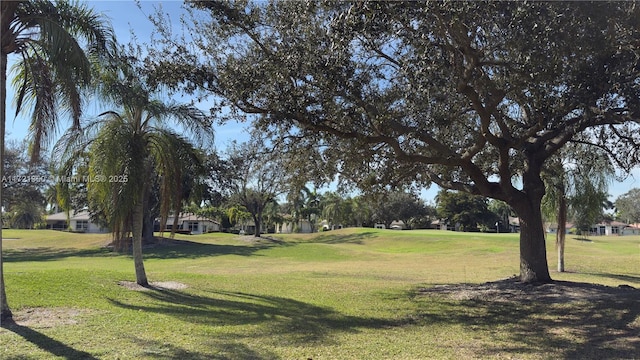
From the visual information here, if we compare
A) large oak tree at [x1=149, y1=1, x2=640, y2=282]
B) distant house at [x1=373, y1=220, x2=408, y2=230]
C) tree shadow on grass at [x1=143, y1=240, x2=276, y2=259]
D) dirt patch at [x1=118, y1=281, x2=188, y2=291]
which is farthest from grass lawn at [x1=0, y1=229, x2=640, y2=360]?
distant house at [x1=373, y1=220, x2=408, y2=230]

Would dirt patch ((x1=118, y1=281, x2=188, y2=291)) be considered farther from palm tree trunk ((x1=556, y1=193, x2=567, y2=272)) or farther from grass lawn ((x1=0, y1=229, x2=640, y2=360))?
palm tree trunk ((x1=556, y1=193, x2=567, y2=272))

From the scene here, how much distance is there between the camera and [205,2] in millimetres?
9953

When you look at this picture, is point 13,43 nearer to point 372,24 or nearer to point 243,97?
point 243,97

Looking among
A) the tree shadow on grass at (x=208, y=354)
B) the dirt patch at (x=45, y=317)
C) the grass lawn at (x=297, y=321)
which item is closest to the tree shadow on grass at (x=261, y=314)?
the grass lawn at (x=297, y=321)

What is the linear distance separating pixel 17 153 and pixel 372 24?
37.8m

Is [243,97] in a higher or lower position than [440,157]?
higher

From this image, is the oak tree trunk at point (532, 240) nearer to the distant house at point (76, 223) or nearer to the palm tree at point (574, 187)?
the palm tree at point (574, 187)

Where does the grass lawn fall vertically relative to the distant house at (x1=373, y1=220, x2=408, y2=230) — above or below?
below

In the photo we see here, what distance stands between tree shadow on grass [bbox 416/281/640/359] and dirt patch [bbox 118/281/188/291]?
6.78 meters

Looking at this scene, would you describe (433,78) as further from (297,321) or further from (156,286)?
(156,286)

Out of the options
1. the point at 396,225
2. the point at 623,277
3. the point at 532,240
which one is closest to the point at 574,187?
the point at 623,277

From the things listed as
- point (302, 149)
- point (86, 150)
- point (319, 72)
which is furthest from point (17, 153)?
point (319, 72)

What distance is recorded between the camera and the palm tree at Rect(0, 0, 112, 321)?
7934 mm

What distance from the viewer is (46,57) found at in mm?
8461
